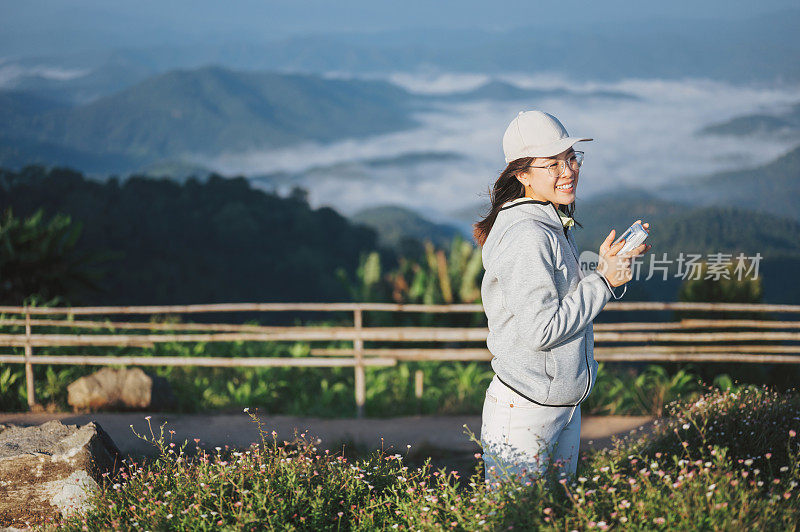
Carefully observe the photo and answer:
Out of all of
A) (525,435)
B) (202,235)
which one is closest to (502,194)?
(525,435)

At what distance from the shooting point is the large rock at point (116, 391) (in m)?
5.54

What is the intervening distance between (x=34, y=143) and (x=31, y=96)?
4.21m

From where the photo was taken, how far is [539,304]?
186 centimetres

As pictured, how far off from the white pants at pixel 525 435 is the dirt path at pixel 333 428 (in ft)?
7.88

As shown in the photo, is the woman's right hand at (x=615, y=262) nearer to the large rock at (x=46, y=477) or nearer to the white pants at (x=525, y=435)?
the white pants at (x=525, y=435)

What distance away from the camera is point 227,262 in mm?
32219

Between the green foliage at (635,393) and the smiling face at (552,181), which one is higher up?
the smiling face at (552,181)

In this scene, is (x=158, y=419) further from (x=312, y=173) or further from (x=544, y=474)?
(x=312, y=173)

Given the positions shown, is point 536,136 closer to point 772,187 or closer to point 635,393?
point 635,393

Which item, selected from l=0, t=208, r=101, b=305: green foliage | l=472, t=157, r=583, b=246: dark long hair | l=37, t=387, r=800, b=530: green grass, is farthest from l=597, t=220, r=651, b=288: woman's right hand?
l=0, t=208, r=101, b=305: green foliage

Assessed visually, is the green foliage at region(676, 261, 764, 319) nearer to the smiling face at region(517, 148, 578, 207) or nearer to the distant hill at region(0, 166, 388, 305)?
the smiling face at region(517, 148, 578, 207)

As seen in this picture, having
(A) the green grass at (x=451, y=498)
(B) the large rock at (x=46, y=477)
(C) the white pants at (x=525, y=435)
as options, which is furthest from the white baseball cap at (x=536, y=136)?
(B) the large rock at (x=46, y=477)

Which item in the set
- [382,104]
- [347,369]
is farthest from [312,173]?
[347,369]

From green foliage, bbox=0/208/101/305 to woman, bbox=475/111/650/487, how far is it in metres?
7.94
